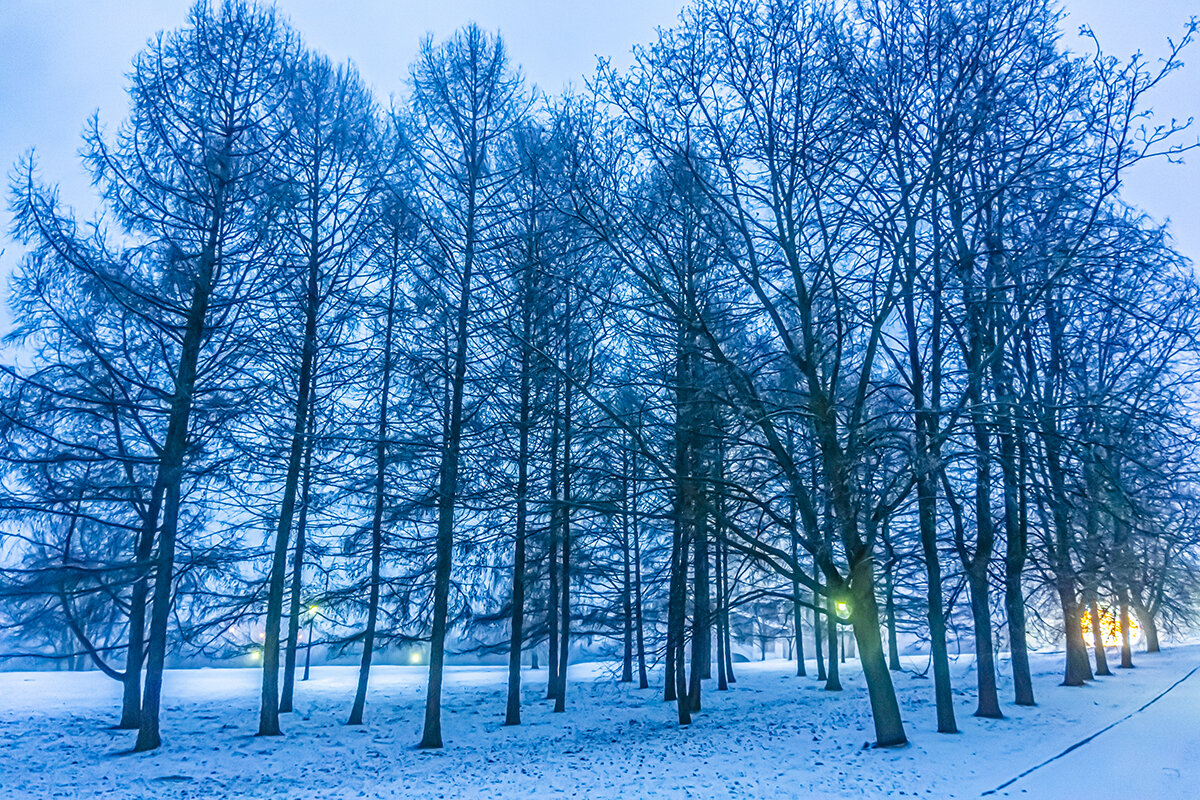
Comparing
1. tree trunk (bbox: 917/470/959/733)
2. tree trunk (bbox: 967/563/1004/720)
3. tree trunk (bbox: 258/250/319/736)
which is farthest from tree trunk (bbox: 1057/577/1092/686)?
tree trunk (bbox: 258/250/319/736)

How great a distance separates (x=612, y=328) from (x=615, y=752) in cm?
603

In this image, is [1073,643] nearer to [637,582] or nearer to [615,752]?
[637,582]

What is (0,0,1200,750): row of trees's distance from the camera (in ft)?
26.8

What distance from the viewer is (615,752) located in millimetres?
10211

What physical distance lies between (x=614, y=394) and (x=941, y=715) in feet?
21.6

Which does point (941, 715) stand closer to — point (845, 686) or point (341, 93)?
point (845, 686)

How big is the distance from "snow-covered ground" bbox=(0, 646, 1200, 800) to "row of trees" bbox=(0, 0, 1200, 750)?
0.88 metres

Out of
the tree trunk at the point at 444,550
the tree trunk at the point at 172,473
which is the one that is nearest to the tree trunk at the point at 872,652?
the tree trunk at the point at 444,550

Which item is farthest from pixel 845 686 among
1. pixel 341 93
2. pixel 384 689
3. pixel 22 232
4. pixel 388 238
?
pixel 22 232

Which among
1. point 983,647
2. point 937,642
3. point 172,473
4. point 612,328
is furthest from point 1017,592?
point 172,473

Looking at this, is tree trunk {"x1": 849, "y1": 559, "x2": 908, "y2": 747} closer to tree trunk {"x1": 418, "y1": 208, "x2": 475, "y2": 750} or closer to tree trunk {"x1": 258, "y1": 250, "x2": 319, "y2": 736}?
tree trunk {"x1": 418, "y1": 208, "x2": 475, "y2": 750}

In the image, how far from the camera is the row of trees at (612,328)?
8180 millimetres

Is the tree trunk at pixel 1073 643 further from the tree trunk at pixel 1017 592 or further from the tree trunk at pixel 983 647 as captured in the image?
the tree trunk at pixel 983 647

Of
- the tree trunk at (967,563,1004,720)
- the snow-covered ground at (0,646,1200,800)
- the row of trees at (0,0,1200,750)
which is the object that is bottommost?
the snow-covered ground at (0,646,1200,800)
